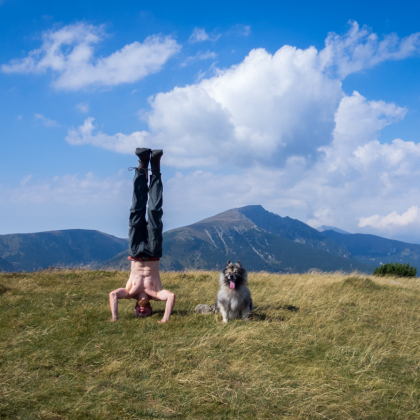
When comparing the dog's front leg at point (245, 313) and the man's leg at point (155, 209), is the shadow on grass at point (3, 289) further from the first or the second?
the dog's front leg at point (245, 313)

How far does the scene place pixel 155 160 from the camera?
9484 mm

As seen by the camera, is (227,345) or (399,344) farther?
(399,344)

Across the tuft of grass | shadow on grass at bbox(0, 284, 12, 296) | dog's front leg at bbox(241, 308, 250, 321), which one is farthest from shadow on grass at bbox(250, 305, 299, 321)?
shadow on grass at bbox(0, 284, 12, 296)

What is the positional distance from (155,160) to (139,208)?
156cm

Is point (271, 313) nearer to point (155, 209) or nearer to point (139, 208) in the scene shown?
point (155, 209)

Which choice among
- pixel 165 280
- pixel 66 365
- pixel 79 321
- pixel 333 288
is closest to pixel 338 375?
pixel 66 365

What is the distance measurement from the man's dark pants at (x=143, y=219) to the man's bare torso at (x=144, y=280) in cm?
30

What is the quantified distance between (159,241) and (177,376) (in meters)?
4.58

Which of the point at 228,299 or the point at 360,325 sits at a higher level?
the point at 228,299

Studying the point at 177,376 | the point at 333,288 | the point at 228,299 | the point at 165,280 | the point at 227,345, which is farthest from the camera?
the point at 165,280

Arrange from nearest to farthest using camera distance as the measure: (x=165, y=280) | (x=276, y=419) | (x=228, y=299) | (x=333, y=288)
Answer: (x=276, y=419)
(x=228, y=299)
(x=333, y=288)
(x=165, y=280)

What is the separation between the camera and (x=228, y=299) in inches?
354

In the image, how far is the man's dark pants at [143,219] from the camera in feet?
30.4

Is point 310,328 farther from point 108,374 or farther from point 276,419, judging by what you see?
point 108,374
